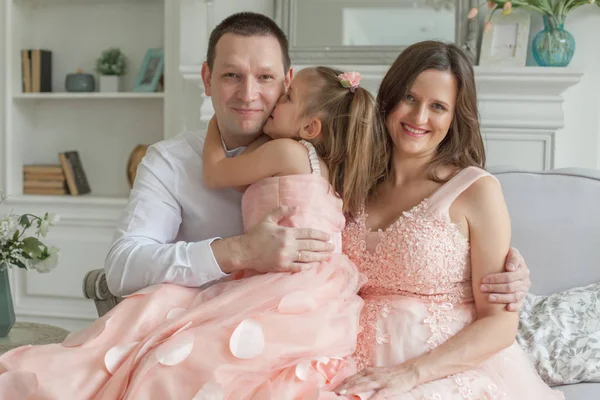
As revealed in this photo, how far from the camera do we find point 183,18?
3154 mm

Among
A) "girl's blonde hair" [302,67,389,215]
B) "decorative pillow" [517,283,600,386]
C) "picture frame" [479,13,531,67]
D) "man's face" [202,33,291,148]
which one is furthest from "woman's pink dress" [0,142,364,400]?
"picture frame" [479,13,531,67]

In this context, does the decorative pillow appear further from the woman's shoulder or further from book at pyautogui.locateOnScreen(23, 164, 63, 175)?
book at pyautogui.locateOnScreen(23, 164, 63, 175)

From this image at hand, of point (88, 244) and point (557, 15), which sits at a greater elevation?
point (557, 15)

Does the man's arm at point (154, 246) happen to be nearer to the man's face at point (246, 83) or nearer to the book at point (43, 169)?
the man's face at point (246, 83)

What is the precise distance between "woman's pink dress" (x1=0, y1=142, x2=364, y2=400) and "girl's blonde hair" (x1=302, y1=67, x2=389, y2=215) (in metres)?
0.13

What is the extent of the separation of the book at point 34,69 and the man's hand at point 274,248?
2.39 m

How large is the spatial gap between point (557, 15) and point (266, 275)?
1.90 m

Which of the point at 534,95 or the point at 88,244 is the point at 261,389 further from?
the point at 88,244

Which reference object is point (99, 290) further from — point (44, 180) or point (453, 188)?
point (44, 180)

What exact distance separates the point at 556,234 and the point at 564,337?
37 cm

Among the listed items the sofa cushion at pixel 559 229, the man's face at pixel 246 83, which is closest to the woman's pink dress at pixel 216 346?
the man's face at pixel 246 83

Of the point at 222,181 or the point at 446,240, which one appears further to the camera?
the point at 222,181

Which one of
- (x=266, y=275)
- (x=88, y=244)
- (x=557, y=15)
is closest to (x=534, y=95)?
(x=557, y=15)

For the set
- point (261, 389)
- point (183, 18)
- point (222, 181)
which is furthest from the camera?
point (183, 18)
